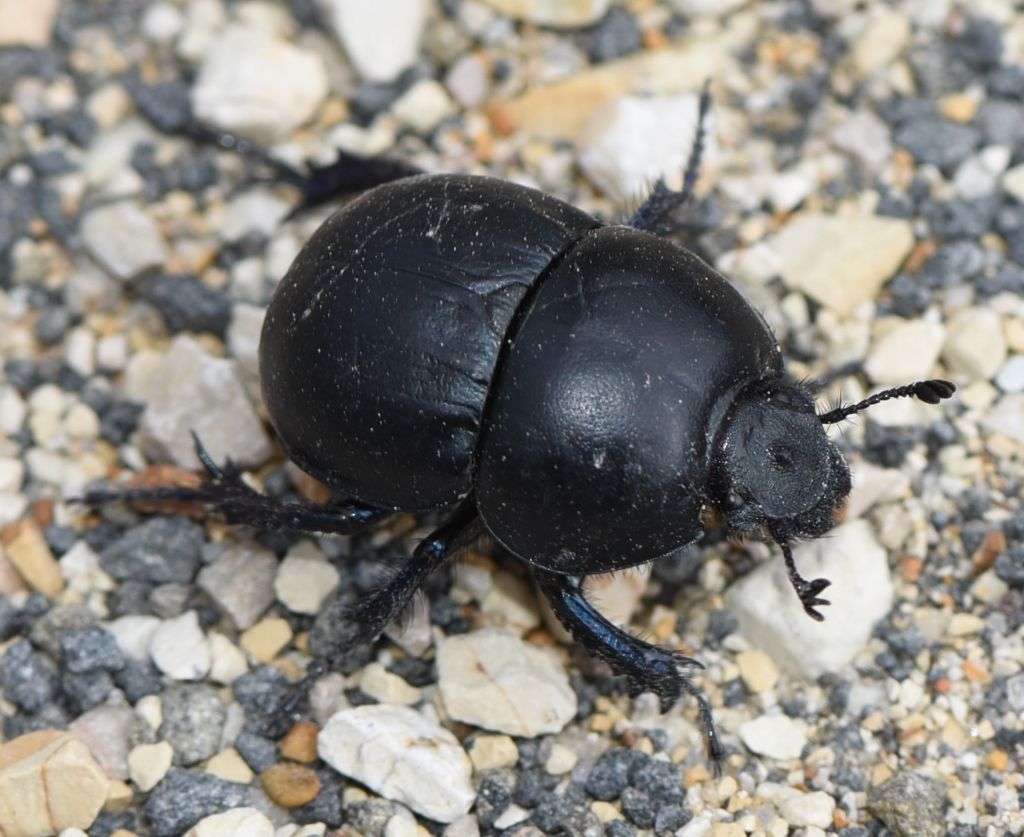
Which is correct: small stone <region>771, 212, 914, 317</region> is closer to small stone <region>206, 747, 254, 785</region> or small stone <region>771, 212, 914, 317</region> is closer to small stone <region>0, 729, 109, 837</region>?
small stone <region>206, 747, 254, 785</region>

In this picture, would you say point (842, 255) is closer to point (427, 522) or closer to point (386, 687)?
point (427, 522)

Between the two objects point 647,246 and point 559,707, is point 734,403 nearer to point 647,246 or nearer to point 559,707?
point 647,246

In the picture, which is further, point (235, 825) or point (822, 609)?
point (822, 609)

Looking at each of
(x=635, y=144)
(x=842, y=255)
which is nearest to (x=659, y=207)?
(x=635, y=144)

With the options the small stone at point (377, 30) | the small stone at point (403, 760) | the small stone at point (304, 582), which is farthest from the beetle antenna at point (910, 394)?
the small stone at point (377, 30)

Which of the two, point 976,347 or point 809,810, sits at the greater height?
point 976,347

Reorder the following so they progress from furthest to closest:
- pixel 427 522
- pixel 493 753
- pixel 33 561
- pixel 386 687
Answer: pixel 427 522, pixel 33 561, pixel 386 687, pixel 493 753

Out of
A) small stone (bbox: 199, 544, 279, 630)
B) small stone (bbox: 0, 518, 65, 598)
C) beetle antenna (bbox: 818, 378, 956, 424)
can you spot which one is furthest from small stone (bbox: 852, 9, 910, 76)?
small stone (bbox: 0, 518, 65, 598)
